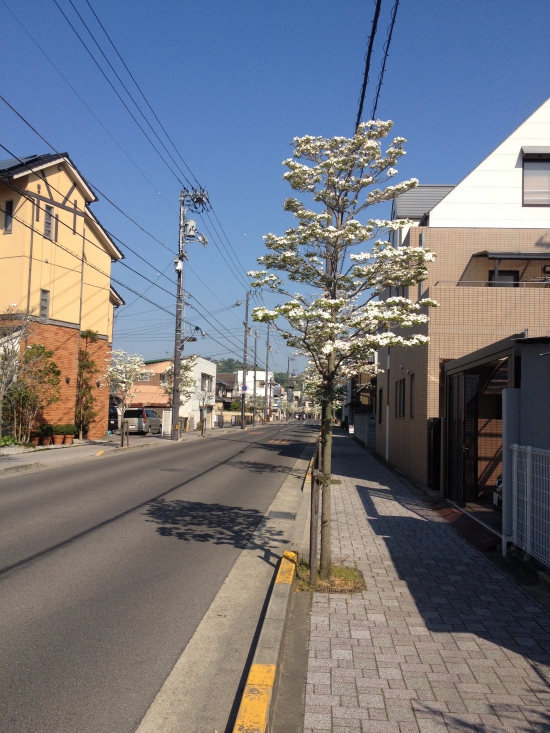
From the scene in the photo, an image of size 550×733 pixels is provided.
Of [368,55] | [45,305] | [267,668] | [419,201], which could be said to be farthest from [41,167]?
[267,668]

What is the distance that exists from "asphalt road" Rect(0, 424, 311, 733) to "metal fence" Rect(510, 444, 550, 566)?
141 inches

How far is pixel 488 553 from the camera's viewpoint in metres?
8.44

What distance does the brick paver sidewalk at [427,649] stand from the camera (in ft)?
13.2

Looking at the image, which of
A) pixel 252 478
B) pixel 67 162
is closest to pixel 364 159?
pixel 252 478

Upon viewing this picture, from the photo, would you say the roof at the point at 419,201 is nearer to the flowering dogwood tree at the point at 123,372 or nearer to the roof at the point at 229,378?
the flowering dogwood tree at the point at 123,372

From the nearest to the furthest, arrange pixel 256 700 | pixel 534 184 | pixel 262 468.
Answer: pixel 256 700 < pixel 534 184 < pixel 262 468

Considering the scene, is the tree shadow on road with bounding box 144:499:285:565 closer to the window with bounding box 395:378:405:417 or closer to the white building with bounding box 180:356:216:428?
the window with bounding box 395:378:405:417

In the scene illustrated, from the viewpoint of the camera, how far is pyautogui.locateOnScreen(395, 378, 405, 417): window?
1889 centimetres

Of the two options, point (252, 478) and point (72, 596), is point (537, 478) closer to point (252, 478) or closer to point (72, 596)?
point (72, 596)

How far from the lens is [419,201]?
23.2m

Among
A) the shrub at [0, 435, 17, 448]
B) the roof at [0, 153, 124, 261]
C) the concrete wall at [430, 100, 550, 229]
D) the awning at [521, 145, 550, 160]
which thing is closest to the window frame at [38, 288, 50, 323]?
the roof at [0, 153, 124, 261]

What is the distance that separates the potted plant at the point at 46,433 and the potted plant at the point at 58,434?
7.9 inches

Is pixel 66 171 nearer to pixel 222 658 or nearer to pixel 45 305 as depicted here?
pixel 45 305

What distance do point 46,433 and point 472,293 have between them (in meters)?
18.7
